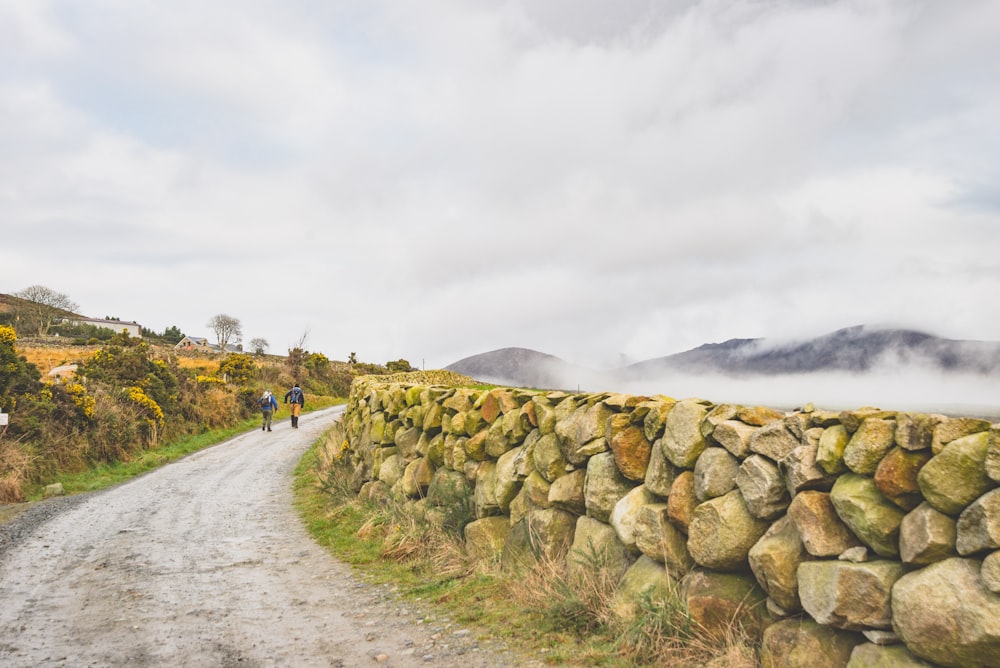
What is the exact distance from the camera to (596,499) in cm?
610

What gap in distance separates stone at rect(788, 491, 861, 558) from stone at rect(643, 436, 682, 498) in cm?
127

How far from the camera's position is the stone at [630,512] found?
5.58 metres

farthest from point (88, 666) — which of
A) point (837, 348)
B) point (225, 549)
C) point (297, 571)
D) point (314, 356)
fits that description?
Result: point (314, 356)

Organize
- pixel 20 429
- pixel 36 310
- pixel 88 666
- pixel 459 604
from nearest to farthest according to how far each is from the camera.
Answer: pixel 88 666, pixel 459 604, pixel 20 429, pixel 36 310

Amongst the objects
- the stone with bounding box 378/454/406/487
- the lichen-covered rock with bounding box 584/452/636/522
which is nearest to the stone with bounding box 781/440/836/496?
the lichen-covered rock with bounding box 584/452/636/522

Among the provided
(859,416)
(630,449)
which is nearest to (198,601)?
(630,449)

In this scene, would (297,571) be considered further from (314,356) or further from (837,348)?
(314,356)

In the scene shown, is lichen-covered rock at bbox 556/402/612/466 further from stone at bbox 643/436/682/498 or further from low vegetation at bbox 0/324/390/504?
low vegetation at bbox 0/324/390/504

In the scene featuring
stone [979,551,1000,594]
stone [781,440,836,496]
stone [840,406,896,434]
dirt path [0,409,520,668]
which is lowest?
dirt path [0,409,520,668]

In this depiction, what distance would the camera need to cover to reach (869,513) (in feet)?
12.5

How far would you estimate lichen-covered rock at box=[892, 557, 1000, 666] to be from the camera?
3.23 meters

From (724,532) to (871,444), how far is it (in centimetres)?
123

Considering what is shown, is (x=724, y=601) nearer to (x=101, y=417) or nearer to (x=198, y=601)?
(x=198, y=601)

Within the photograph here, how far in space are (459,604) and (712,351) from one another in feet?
20.3
